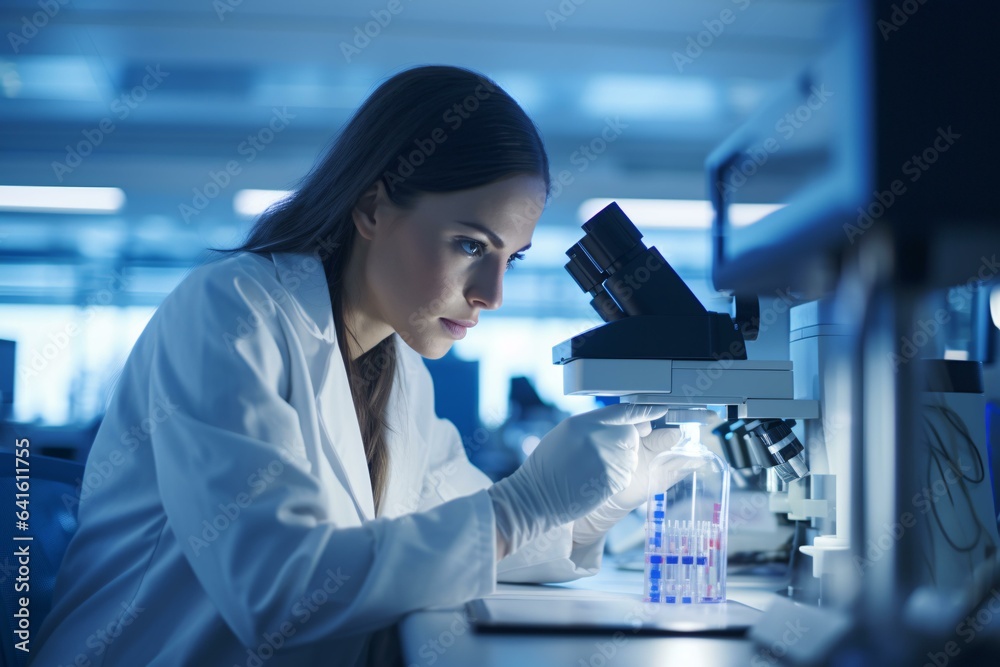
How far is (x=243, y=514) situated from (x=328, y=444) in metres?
0.27

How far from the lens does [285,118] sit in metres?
4.68

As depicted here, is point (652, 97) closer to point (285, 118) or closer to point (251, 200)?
point (285, 118)

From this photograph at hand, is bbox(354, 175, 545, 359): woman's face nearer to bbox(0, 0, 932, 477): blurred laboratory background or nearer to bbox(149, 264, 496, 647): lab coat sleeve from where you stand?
bbox(149, 264, 496, 647): lab coat sleeve

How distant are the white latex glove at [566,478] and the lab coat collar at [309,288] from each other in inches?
14.6

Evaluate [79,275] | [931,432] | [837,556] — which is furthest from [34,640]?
[79,275]

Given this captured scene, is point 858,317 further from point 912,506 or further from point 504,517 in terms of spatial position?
point 504,517

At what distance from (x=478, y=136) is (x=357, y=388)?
50 cm

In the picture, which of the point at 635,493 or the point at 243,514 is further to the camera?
the point at 635,493

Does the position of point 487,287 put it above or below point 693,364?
above

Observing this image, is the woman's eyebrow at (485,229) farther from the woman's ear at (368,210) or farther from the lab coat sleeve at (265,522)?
the lab coat sleeve at (265,522)

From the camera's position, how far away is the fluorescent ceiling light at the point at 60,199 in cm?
509

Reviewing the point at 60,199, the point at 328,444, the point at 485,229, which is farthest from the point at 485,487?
the point at 60,199

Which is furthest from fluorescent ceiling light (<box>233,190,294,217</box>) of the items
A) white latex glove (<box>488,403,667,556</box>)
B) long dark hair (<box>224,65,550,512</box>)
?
white latex glove (<box>488,403,667,556</box>)

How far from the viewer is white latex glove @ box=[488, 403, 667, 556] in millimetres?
1018
